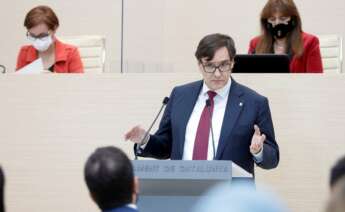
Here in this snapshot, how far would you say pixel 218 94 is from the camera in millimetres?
4098

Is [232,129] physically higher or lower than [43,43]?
lower

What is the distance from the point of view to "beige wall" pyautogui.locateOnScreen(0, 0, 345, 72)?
7.49 m

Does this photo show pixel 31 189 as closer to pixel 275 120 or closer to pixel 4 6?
pixel 275 120

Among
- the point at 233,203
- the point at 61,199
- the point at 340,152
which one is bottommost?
the point at 61,199

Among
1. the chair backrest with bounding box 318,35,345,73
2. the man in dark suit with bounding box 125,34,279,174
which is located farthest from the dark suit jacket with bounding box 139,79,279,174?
the chair backrest with bounding box 318,35,345,73

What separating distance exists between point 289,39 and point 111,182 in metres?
3.20

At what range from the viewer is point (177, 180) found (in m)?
3.18

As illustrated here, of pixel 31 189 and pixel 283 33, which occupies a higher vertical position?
pixel 283 33

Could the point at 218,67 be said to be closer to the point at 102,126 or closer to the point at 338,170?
the point at 102,126

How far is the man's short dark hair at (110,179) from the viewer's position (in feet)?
7.18

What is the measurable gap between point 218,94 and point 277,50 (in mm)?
1266

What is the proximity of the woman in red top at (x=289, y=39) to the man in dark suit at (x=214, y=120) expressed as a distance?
3.80 feet

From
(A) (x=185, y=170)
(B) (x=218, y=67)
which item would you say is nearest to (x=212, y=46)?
(B) (x=218, y=67)

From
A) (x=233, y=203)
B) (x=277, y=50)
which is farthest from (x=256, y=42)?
(x=233, y=203)
